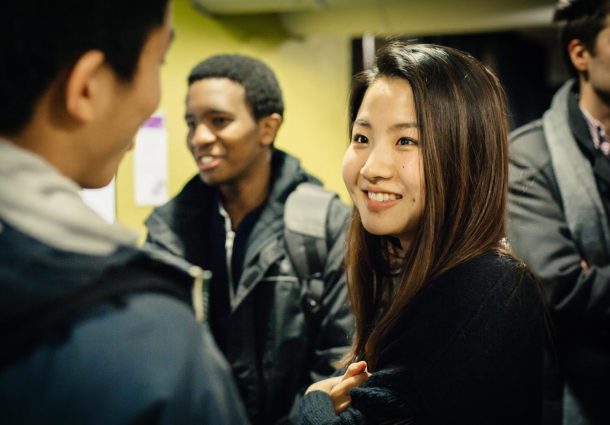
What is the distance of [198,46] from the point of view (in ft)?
12.4

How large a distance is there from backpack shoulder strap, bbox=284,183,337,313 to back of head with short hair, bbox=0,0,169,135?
1384mm

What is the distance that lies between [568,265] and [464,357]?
3.29ft

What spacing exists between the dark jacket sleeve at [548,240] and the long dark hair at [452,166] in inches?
29.9

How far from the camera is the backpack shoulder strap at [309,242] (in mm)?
2025

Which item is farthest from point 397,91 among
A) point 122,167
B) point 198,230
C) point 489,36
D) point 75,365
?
point 489,36

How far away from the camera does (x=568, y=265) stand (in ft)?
6.35

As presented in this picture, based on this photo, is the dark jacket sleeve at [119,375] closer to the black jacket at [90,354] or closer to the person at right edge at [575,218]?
the black jacket at [90,354]

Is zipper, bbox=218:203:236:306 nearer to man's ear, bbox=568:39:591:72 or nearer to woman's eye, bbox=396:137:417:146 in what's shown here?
woman's eye, bbox=396:137:417:146

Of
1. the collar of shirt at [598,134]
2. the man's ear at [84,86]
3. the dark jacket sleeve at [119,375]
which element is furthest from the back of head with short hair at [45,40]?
the collar of shirt at [598,134]

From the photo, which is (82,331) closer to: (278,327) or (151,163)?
(278,327)

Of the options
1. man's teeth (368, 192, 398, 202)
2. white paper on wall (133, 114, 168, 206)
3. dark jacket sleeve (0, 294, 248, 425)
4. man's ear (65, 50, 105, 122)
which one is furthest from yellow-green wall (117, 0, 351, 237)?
dark jacket sleeve (0, 294, 248, 425)

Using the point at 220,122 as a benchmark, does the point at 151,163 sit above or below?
below

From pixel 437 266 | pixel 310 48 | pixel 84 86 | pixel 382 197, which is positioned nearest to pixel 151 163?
pixel 310 48

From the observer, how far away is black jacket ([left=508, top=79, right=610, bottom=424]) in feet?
6.25
